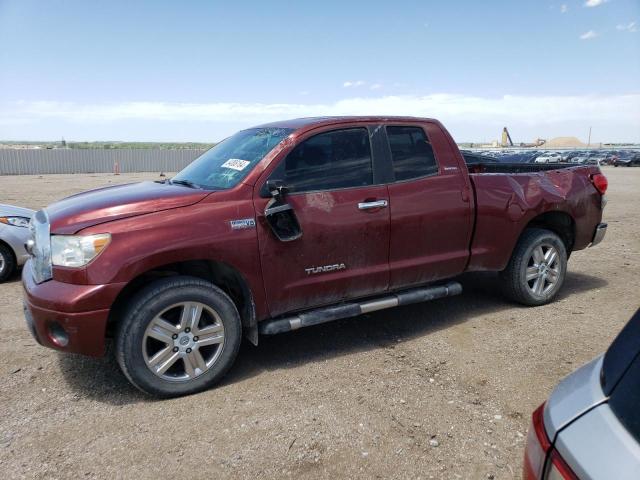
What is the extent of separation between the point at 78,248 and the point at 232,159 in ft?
4.65

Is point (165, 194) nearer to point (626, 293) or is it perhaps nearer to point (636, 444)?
point (636, 444)

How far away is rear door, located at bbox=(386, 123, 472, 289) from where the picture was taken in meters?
4.18

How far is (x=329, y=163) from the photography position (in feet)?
13.0

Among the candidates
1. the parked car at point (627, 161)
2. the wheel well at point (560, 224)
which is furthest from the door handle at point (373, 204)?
the parked car at point (627, 161)

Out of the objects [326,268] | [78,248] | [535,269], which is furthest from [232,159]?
[535,269]

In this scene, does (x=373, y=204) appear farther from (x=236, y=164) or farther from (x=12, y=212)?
(x=12, y=212)

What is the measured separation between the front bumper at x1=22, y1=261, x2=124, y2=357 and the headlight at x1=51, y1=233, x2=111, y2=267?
150mm

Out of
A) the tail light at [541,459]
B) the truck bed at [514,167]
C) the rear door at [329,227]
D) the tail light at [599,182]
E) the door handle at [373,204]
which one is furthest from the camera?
the truck bed at [514,167]

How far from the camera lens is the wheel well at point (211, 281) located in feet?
11.2

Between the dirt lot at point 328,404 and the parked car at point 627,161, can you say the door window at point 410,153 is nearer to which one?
the dirt lot at point 328,404

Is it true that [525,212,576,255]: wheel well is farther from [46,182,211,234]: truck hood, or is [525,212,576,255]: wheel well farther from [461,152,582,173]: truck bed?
[46,182,211,234]: truck hood

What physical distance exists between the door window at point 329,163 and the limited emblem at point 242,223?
38 centimetres

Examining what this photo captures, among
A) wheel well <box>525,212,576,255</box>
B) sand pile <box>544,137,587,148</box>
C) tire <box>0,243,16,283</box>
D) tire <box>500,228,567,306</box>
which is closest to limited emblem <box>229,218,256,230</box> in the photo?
tire <box>500,228,567,306</box>

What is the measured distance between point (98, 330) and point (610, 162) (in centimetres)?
5324
